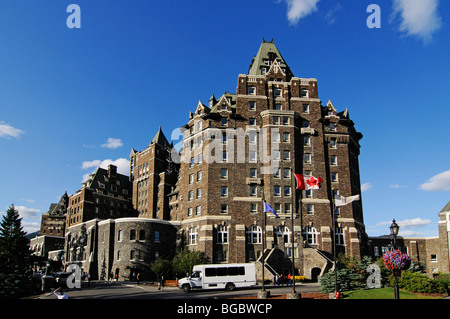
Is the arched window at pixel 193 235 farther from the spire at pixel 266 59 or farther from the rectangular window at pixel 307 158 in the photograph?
the spire at pixel 266 59

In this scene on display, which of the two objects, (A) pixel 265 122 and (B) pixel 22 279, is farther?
(A) pixel 265 122

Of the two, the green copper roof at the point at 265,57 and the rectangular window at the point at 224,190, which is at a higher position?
→ the green copper roof at the point at 265,57

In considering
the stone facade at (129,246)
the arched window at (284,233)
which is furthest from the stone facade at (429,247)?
the stone facade at (129,246)

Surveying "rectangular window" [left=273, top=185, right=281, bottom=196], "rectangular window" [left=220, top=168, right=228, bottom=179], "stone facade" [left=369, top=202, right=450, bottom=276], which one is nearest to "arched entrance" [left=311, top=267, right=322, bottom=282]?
"rectangular window" [left=273, top=185, right=281, bottom=196]

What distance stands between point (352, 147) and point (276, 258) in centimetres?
2822

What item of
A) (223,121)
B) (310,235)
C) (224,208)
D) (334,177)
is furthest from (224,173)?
(334,177)

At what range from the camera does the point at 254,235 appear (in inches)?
2515

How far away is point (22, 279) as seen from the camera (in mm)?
39906

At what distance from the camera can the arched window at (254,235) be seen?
2502 inches

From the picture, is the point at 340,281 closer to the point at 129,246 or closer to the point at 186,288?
the point at 186,288

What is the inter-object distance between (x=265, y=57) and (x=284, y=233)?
117 ft

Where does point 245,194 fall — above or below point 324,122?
below
